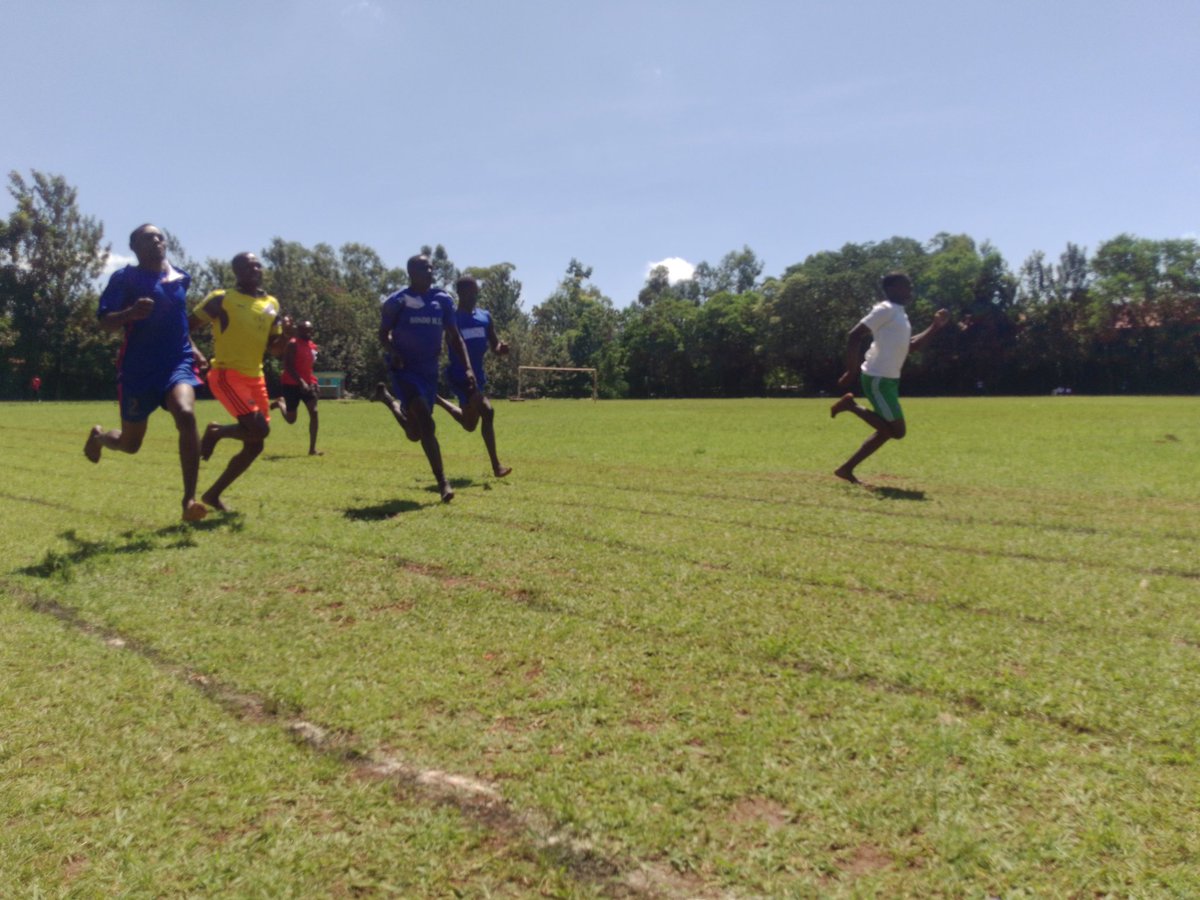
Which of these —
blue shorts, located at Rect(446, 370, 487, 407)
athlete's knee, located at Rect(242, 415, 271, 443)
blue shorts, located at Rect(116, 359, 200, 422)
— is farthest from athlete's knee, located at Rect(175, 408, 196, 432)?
blue shorts, located at Rect(446, 370, 487, 407)

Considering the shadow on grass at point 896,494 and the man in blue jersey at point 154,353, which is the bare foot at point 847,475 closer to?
the shadow on grass at point 896,494

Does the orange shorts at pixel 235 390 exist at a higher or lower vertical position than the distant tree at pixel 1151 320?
lower

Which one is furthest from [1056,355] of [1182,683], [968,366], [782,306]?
[1182,683]

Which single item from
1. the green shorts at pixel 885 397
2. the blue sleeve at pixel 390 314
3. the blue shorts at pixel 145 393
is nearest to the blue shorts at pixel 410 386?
the blue sleeve at pixel 390 314

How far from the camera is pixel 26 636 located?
3.34 m

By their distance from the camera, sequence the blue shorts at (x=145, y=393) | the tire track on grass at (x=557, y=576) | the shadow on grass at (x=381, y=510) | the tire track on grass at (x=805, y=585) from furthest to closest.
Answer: the shadow on grass at (x=381, y=510), the blue shorts at (x=145, y=393), the tire track on grass at (x=557, y=576), the tire track on grass at (x=805, y=585)

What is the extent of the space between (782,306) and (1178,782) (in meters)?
57.1

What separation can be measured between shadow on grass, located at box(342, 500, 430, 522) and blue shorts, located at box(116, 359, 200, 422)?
1546 millimetres

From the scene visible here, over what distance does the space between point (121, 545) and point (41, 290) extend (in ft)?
196

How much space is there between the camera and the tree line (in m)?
51.7

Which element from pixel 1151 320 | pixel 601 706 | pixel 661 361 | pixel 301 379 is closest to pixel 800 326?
pixel 661 361

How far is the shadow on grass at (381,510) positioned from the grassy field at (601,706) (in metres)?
0.20

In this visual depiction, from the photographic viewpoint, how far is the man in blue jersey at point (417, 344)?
6875mm

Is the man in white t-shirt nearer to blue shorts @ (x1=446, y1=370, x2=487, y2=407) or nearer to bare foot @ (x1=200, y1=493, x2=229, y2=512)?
blue shorts @ (x1=446, y1=370, x2=487, y2=407)
